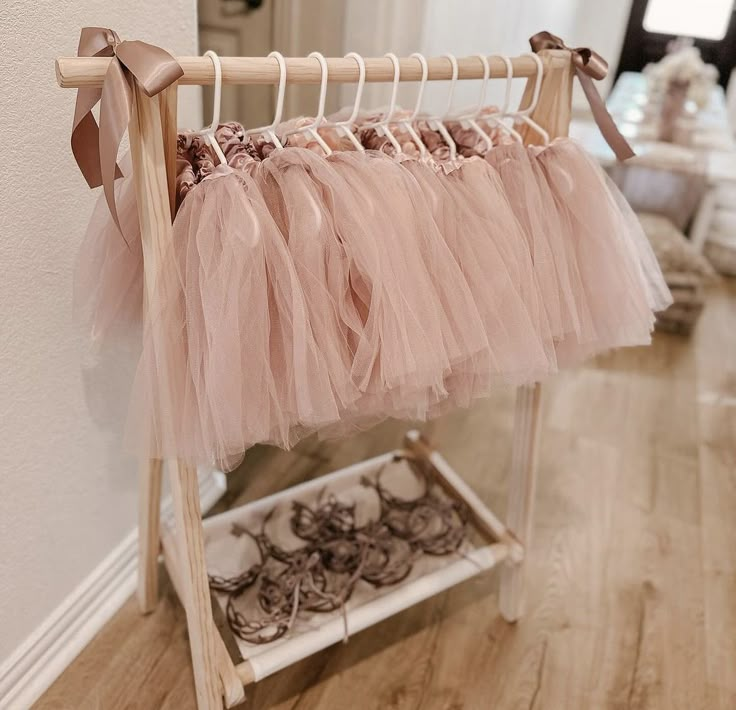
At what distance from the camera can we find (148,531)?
4.00 ft

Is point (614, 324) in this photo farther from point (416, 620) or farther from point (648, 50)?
point (648, 50)

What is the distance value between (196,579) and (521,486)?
626 millimetres

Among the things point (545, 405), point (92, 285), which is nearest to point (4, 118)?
point (92, 285)

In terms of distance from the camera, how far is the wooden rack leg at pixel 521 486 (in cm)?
119

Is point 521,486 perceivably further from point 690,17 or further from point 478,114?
point 690,17

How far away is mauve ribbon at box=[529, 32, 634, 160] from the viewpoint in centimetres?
96

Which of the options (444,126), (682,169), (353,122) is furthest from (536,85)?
(682,169)

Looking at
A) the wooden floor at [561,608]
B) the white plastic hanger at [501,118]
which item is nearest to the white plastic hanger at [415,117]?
the white plastic hanger at [501,118]

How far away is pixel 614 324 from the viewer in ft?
3.16

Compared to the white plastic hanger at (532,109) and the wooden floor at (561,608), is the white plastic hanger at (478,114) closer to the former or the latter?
the white plastic hanger at (532,109)

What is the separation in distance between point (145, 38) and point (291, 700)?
1144 mm

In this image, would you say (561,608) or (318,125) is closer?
(318,125)

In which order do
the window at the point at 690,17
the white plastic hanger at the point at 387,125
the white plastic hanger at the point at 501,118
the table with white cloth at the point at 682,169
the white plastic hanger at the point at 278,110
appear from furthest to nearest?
the window at the point at 690,17 < the table with white cloth at the point at 682,169 < the white plastic hanger at the point at 501,118 < the white plastic hanger at the point at 387,125 < the white plastic hanger at the point at 278,110

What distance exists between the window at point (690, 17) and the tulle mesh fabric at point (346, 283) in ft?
13.9
